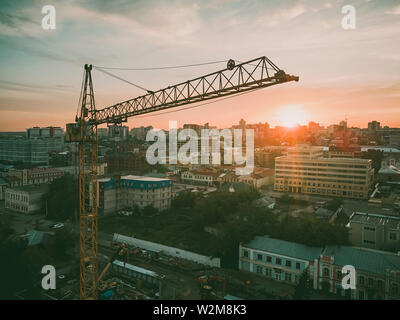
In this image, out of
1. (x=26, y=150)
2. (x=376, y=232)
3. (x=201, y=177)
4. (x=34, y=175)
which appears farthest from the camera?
(x=26, y=150)

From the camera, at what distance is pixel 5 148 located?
31062 millimetres

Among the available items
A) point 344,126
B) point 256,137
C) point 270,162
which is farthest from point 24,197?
point 344,126

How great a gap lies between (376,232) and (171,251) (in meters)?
6.01

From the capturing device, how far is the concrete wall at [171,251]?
8328mm

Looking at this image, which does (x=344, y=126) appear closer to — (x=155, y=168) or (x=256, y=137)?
(x=256, y=137)

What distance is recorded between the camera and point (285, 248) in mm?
7496

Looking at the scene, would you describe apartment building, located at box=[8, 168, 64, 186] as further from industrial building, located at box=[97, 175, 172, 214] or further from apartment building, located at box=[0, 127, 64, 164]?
apartment building, located at box=[0, 127, 64, 164]

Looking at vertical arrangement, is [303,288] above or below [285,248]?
below

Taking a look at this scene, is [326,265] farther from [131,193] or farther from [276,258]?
[131,193]

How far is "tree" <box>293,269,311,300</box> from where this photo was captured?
643cm

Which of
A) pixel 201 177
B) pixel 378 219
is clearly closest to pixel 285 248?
pixel 378 219

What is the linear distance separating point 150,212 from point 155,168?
42.4 feet

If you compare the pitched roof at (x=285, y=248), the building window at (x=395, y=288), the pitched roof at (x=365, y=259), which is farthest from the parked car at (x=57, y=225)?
the building window at (x=395, y=288)

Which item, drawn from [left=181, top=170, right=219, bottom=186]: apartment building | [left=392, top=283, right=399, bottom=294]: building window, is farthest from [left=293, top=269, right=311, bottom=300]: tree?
[left=181, top=170, right=219, bottom=186]: apartment building
